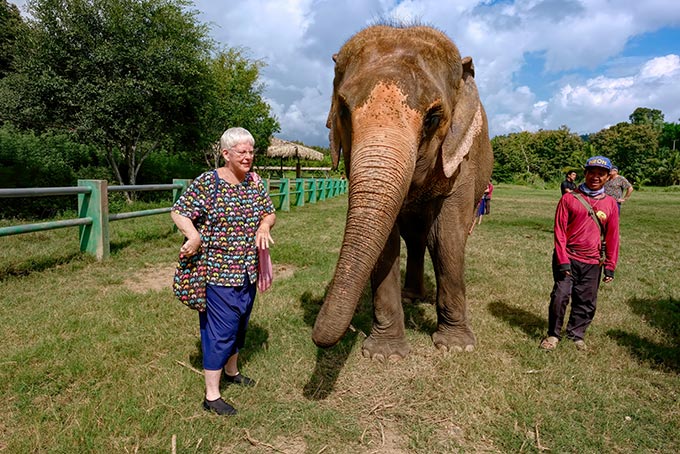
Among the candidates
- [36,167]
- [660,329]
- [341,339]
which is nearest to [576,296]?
[660,329]

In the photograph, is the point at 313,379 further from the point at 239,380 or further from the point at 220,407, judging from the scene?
the point at 220,407

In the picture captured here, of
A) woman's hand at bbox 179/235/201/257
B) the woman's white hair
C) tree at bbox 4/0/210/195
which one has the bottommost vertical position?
woman's hand at bbox 179/235/201/257

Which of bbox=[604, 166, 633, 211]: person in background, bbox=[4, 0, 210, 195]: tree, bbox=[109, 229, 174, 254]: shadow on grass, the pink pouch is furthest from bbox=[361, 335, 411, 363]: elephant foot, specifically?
bbox=[4, 0, 210, 195]: tree

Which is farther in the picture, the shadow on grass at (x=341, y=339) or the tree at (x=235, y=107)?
the tree at (x=235, y=107)

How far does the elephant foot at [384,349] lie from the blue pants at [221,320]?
1.36 metres

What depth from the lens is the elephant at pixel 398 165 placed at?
8.36 ft

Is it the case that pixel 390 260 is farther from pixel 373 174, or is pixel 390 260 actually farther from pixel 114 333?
pixel 114 333

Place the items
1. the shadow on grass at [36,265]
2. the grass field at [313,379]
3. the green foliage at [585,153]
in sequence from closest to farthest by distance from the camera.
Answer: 1. the grass field at [313,379]
2. the shadow on grass at [36,265]
3. the green foliage at [585,153]

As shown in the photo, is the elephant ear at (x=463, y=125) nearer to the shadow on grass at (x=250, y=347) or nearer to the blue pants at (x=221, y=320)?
the blue pants at (x=221, y=320)

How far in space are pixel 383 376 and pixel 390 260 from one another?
3.05ft

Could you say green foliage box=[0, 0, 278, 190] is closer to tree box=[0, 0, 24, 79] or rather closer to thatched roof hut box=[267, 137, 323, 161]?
tree box=[0, 0, 24, 79]

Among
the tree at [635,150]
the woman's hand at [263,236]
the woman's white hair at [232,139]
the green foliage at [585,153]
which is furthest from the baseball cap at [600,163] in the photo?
the tree at [635,150]

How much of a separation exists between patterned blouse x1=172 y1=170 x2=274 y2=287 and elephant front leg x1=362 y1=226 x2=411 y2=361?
1.33 meters

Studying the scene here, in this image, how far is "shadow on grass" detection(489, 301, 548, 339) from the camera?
179 inches
